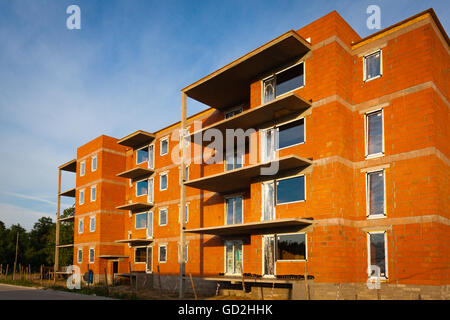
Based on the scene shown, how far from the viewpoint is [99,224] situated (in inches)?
1607

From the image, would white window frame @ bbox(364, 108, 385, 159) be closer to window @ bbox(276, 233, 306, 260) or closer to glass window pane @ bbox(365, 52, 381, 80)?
glass window pane @ bbox(365, 52, 381, 80)

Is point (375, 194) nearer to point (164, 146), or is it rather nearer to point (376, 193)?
point (376, 193)

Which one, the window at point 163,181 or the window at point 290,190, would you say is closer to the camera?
the window at point 290,190

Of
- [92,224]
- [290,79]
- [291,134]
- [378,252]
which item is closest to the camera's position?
[378,252]

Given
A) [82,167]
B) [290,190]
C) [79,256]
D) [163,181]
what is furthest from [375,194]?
[82,167]

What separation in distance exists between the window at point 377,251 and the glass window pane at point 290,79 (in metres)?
8.52

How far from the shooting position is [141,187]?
125ft

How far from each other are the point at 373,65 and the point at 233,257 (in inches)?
556

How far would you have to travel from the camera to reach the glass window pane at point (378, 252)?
18812 millimetres

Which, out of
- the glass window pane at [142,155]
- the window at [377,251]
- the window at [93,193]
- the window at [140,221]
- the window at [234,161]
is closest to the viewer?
the window at [377,251]

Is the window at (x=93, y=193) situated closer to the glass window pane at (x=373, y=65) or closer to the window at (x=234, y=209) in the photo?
the window at (x=234, y=209)

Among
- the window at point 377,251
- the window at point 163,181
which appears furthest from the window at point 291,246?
the window at point 163,181

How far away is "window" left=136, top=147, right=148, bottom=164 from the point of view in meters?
38.2

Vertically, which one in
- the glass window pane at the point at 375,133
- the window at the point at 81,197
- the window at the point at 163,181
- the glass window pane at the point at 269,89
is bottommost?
the window at the point at 81,197
